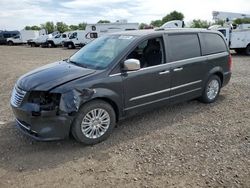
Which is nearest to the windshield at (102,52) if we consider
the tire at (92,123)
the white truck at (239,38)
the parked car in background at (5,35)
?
the tire at (92,123)

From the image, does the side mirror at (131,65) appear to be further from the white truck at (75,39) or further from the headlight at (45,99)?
the white truck at (75,39)

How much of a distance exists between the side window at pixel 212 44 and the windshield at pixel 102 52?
6.45 ft

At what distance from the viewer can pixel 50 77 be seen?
14.6 ft

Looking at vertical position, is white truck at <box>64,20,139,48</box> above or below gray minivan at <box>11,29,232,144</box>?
above

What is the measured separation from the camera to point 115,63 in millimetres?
4707

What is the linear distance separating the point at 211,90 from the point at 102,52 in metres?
2.84

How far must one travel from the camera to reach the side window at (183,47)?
217 inches

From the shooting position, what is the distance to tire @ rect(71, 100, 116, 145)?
433cm

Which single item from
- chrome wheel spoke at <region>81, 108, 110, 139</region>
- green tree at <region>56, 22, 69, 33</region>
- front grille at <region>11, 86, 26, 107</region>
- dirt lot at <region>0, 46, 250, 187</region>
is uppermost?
green tree at <region>56, 22, 69, 33</region>

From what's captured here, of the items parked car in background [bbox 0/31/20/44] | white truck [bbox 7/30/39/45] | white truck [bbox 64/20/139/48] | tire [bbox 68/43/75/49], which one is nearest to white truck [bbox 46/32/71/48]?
tire [bbox 68/43/75/49]

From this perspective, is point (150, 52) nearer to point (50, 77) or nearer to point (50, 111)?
point (50, 77)

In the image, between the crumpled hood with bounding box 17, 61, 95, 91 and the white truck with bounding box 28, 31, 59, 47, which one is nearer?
the crumpled hood with bounding box 17, 61, 95, 91

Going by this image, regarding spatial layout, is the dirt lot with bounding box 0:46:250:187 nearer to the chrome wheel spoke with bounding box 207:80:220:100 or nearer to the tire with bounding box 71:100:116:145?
the tire with bounding box 71:100:116:145

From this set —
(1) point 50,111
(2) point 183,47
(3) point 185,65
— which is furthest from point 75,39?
(1) point 50,111
